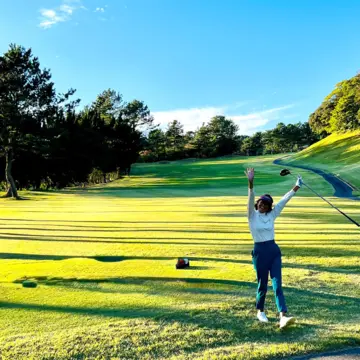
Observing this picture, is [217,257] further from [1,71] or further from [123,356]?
→ [1,71]

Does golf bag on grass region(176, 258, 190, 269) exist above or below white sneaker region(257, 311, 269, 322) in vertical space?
above

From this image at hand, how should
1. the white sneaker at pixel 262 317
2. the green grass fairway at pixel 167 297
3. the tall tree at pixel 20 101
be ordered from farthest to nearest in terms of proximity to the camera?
1. the tall tree at pixel 20 101
2. the white sneaker at pixel 262 317
3. the green grass fairway at pixel 167 297

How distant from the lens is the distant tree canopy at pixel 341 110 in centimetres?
6644

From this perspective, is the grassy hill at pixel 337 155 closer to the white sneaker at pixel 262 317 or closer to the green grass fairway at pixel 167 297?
the green grass fairway at pixel 167 297

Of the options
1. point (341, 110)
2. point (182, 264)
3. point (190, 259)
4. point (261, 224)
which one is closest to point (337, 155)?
point (341, 110)

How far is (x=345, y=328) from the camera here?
5105mm

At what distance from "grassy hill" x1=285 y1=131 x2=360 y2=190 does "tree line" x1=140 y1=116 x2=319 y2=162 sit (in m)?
34.9

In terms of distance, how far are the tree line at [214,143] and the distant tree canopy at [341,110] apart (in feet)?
101

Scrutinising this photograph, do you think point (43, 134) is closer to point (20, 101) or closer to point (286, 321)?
point (20, 101)

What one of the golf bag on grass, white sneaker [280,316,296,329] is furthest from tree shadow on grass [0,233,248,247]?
white sneaker [280,316,296,329]

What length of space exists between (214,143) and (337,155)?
5583 centimetres

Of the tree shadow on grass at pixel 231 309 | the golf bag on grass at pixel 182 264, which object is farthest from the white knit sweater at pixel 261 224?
the golf bag on grass at pixel 182 264

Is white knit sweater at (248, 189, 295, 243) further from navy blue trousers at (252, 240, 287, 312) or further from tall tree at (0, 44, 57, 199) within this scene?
tall tree at (0, 44, 57, 199)

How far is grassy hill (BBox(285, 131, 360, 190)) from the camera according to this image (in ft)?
164
